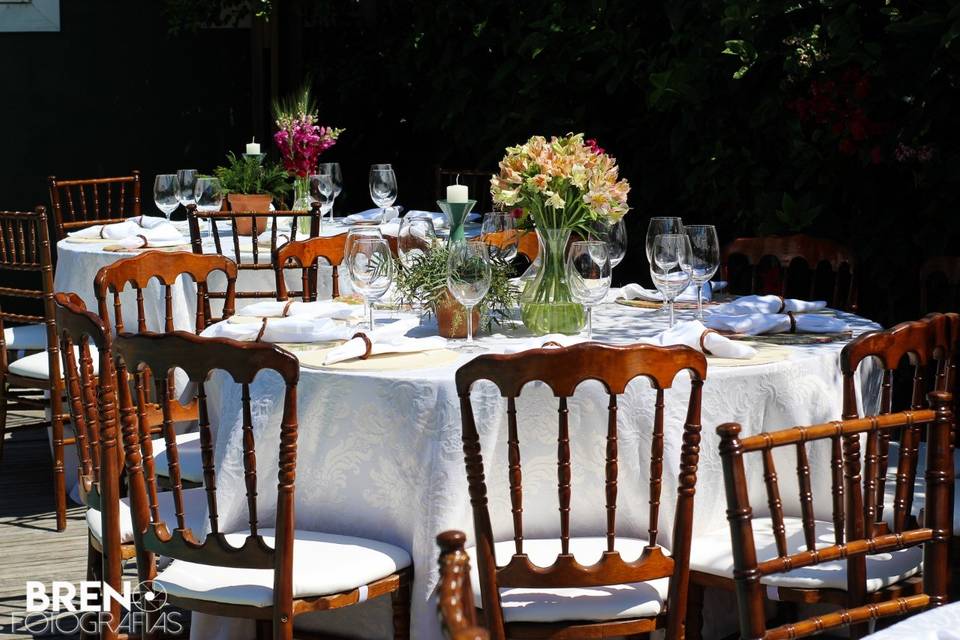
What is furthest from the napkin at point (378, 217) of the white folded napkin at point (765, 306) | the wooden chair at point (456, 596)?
Answer: the wooden chair at point (456, 596)

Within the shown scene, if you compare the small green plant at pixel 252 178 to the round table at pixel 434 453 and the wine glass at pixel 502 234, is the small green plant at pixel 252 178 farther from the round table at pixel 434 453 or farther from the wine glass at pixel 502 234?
the round table at pixel 434 453

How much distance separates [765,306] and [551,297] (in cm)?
57

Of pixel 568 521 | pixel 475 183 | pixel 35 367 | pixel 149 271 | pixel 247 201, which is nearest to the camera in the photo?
pixel 568 521

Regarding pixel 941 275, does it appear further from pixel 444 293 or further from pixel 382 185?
pixel 382 185

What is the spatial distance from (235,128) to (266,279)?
4.22 metres

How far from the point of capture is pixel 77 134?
8492 mm

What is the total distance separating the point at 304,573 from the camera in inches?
98.7

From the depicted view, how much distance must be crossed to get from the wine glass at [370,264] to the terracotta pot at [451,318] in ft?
0.52

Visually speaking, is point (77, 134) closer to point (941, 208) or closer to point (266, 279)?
point (266, 279)

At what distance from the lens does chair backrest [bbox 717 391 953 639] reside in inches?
66.7

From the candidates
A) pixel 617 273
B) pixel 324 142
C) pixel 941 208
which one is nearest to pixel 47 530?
pixel 324 142

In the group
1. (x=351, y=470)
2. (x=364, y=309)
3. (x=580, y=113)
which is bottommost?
(x=351, y=470)

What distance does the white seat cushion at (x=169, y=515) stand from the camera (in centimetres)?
281

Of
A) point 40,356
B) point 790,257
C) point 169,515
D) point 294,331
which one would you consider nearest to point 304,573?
point 169,515
